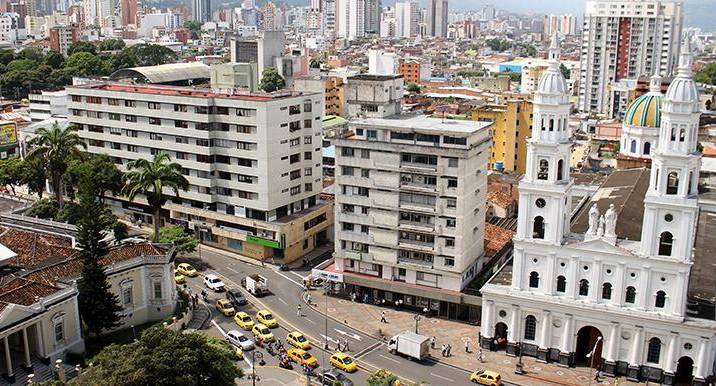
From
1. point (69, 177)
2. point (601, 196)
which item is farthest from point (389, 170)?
point (69, 177)

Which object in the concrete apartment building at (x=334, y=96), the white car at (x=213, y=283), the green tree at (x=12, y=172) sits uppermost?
the concrete apartment building at (x=334, y=96)

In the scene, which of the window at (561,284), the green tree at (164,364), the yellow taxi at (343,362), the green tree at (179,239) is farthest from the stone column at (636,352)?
the green tree at (179,239)

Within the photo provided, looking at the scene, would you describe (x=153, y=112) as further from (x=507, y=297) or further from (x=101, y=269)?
(x=507, y=297)

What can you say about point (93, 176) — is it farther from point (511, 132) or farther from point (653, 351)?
point (653, 351)

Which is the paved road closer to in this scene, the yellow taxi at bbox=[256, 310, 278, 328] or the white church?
the yellow taxi at bbox=[256, 310, 278, 328]

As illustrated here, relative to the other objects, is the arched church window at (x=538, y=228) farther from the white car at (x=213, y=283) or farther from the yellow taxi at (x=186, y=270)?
the yellow taxi at (x=186, y=270)
